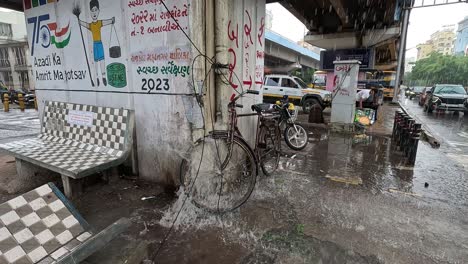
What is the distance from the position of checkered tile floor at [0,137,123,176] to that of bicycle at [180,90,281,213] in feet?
3.81

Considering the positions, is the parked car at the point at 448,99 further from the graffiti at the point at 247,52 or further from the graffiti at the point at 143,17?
the graffiti at the point at 143,17

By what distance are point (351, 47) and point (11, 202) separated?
1751 cm

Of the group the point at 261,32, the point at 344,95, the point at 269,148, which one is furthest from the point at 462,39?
the point at 269,148

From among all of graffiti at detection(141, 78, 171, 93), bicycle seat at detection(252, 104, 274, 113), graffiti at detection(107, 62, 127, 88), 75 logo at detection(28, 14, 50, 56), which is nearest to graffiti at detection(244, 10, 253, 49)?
bicycle seat at detection(252, 104, 274, 113)

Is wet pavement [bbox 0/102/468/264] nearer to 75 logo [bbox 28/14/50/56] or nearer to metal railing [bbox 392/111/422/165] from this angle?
metal railing [bbox 392/111/422/165]

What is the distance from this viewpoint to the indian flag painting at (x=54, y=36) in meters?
4.61

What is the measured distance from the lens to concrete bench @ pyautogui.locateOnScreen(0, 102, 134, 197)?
11.4 feet

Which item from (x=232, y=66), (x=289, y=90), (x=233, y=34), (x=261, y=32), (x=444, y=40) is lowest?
(x=289, y=90)

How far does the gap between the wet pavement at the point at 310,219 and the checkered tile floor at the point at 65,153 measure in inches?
22.5

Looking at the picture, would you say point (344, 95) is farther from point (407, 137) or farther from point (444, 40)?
point (444, 40)

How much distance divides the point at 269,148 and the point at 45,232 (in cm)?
338

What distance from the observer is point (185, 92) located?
3551mm

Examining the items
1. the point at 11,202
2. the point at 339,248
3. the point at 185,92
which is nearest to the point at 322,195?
the point at 339,248

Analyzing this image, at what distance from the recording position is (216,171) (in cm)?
357
